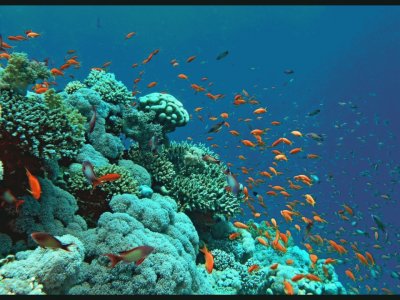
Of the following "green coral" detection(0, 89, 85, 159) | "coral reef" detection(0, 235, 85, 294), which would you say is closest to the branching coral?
"green coral" detection(0, 89, 85, 159)

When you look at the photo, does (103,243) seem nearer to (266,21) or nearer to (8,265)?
(8,265)

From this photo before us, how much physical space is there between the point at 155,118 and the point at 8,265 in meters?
6.64

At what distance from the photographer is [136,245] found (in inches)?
203

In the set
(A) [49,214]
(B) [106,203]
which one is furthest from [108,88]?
(A) [49,214]

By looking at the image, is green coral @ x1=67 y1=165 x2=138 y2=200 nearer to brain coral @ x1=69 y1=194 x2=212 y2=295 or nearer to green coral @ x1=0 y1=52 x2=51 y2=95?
brain coral @ x1=69 y1=194 x2=212 y2=295

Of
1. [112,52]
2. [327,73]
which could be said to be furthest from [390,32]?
[112,52]

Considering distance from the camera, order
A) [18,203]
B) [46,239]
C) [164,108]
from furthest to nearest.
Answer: [164,108], [18,203], [46,239]

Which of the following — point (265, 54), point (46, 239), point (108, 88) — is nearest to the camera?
point (46, 239)

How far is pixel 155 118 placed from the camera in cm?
1016

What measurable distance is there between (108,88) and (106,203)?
13.8 feet

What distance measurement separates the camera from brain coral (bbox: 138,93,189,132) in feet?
32.9

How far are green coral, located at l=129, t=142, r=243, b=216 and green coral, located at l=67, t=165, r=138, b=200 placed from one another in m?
1.59

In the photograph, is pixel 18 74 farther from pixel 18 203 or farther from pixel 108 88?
pixel 108 88

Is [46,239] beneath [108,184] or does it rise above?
beneath
